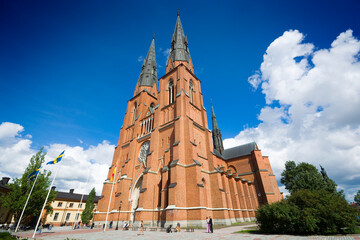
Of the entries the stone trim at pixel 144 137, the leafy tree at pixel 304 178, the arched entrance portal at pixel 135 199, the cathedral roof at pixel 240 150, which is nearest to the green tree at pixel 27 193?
the arched entrance portal at pixel 135 199

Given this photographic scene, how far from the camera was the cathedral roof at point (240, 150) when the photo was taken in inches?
1359

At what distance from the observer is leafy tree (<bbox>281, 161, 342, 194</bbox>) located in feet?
88.2

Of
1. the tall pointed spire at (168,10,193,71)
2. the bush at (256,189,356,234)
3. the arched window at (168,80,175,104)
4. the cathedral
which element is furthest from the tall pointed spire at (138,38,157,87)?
the bush at (256,189,356,234)

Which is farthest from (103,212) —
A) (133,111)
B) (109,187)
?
(133,111)

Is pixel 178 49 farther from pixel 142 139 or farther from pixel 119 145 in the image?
pixel 119 145

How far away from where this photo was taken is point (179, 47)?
108 ft

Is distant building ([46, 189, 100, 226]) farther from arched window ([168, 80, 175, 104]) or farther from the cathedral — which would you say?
arched window ([168, 80, 175, 104])

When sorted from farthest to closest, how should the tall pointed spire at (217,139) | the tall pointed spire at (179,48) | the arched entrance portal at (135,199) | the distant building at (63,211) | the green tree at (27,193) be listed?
the tall pointed spire at (217,139), the distant building at (63,211), the tall pointed spire at (179,48), the arched entrance portal at (135,199), the green tree at (27,193)

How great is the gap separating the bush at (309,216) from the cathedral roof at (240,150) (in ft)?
78.4

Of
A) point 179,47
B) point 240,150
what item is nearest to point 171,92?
point 179,47

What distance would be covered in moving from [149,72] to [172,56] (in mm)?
8665

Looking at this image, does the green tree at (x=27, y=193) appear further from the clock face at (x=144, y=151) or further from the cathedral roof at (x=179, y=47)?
the cathedral roof at (x=179, y=47)

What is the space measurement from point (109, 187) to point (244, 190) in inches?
904

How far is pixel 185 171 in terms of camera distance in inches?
730
